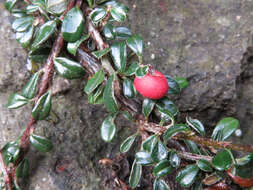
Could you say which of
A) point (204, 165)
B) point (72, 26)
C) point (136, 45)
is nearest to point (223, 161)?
point (204, 165)

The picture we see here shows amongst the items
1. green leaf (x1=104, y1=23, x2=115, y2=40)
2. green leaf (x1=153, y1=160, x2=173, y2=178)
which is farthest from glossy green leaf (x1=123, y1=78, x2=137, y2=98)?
green leaf (x1=153, y1=160, x2=173, y2=178)

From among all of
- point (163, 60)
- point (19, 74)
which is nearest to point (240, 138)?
point (163, 60)

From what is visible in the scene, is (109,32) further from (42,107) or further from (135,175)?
(135,175)

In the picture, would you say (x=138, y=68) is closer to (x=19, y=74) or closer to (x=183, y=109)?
(x=183, y=109)

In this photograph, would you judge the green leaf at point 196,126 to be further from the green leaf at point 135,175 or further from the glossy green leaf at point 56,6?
the glossy green leaf at point 56,6

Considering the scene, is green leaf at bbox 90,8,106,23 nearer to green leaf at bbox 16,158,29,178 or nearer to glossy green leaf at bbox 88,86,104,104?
glossy green leaf at bbox 88,86,104,104

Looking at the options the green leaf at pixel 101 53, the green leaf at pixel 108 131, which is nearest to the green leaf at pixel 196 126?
the green leaf at pixel 108 131
